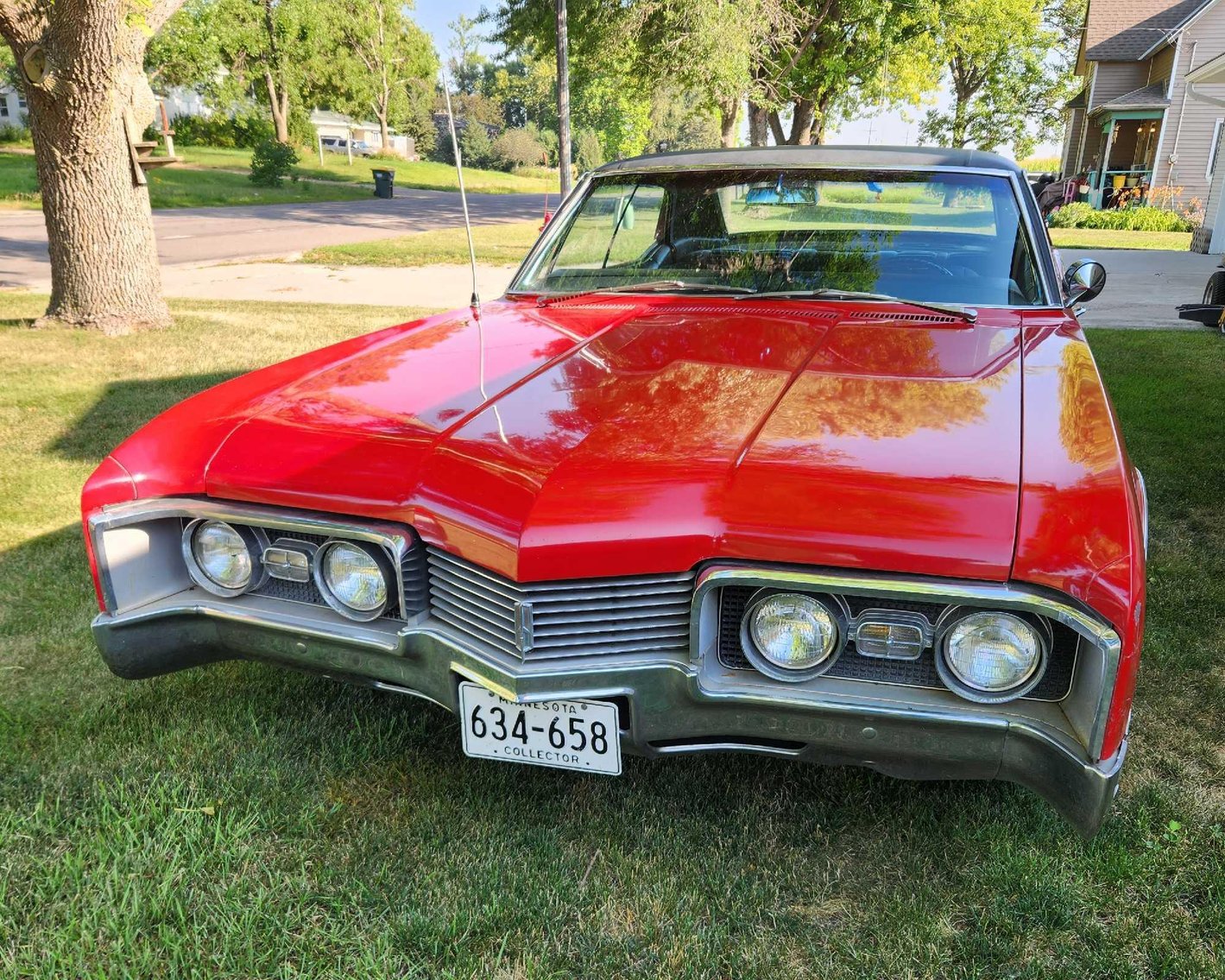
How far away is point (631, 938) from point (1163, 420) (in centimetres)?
511

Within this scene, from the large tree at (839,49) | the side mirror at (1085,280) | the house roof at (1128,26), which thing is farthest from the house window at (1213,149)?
the side mirror at (1085,280)

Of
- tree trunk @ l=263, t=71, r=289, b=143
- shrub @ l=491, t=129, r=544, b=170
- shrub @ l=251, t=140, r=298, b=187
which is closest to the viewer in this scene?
shrub @ l=251, t=140, r=298, b=187

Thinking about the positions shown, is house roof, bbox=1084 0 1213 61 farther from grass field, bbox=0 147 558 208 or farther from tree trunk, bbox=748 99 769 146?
grass field, bbox=0 147 558 208

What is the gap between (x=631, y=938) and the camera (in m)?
1.90

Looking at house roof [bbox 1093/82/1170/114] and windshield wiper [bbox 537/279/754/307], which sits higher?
house roof [bbox 1093/82/1170/114]

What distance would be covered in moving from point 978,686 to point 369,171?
132 ft

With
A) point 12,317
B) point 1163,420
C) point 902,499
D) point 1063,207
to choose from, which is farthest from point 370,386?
point 1063,207

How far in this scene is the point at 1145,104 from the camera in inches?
927

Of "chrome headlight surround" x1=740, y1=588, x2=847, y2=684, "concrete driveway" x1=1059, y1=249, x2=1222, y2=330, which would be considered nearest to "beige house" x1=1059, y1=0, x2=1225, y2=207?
"concrete driveway" x1=1059, y1=249, x2=1222, y2=330

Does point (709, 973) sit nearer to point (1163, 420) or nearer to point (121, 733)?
point (121, 733)

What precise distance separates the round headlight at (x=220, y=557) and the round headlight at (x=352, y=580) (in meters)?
0.22

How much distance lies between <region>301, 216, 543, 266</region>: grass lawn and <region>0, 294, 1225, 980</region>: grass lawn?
1079 centimetres

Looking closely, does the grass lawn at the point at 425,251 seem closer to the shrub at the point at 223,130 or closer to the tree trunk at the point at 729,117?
the tree trunk at the point at 729,117

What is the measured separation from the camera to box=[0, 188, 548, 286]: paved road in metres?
13.7
